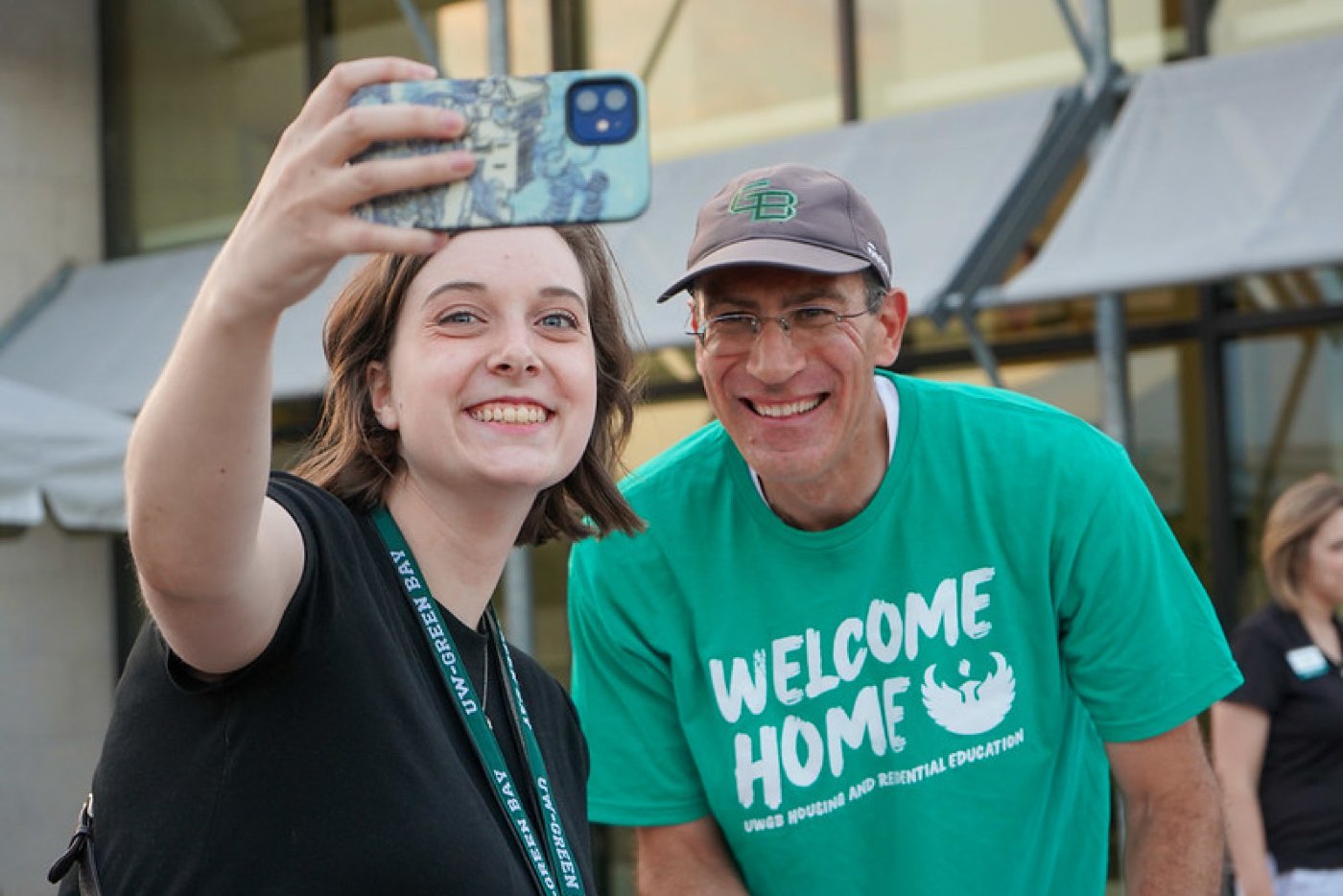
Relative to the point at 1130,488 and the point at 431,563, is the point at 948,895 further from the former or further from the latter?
the point at 431,563

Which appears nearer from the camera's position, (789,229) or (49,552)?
(789,229)

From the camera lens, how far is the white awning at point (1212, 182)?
4984 millimetres

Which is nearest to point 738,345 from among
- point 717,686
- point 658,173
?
point 717,686

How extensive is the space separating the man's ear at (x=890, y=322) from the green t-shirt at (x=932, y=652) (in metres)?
0.10

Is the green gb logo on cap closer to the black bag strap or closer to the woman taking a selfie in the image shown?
the woman taking a selfie

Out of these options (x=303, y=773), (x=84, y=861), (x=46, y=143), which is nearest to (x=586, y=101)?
(x=303, y=773)

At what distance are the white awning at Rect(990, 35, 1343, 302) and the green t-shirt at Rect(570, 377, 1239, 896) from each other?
96.3 inches

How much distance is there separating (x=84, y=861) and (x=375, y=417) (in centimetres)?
59

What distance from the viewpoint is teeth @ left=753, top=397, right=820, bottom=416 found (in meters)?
2.57

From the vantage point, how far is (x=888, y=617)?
2611 mm

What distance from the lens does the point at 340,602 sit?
5.35ft

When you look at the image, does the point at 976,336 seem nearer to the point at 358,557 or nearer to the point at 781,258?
the point at 781,258

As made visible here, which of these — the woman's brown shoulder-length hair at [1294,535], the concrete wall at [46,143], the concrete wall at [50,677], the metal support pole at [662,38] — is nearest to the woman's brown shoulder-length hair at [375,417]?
the woman's brown shoulder-length hair at [1294,535]

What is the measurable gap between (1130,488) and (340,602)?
1403 millimetres
